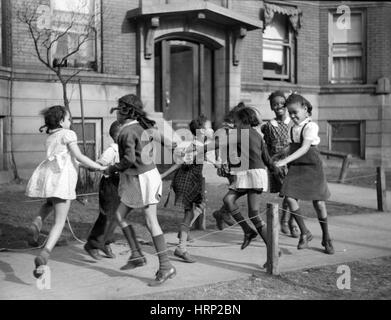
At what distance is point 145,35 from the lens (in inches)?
547

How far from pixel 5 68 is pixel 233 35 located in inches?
231

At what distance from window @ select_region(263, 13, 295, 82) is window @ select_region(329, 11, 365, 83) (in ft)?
4.74

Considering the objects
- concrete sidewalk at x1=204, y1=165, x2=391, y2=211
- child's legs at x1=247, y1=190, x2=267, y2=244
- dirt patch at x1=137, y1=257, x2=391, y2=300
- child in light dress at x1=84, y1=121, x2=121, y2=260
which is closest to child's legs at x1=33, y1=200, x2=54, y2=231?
child in light dress at x1=84, y1=121, x2=121, y2=260

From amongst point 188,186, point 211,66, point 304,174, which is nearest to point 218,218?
point 188,186

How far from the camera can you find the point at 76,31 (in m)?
13.3

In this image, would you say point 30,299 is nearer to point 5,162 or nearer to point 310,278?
point 310,278

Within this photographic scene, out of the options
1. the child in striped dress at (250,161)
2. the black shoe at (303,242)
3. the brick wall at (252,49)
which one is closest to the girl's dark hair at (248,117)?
the child in striped dress at (250,161)

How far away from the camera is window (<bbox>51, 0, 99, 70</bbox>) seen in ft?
42.8

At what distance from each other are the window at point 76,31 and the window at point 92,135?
126cm

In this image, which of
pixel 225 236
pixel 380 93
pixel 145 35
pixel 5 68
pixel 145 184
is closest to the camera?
pixel 145 184

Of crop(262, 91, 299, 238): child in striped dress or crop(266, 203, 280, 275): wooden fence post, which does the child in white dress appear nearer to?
crop(266, 203, 280, 275): wooden fence post

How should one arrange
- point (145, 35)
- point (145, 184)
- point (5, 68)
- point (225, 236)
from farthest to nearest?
point (145, 35), point (5, 68), point (225, 236), point (145, 184)

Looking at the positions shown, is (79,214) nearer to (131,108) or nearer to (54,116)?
(54,116)
